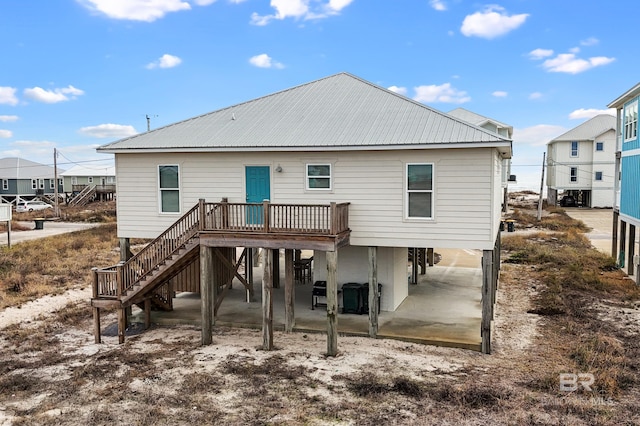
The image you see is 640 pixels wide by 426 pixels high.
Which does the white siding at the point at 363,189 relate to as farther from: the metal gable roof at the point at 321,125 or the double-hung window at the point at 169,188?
the metal gable roof at the point at 321,125

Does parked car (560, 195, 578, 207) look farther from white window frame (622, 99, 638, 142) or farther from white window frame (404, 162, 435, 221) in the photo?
white window frame (404, 162, 435, 221)

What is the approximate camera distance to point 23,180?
242 feet

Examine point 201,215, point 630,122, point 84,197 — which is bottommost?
point 84,197

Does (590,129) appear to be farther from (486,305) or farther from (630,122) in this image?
(486,305)

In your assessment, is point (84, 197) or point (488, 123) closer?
point (488, 123)

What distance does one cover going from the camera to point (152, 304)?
17.9 m

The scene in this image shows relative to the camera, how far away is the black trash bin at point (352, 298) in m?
17.1

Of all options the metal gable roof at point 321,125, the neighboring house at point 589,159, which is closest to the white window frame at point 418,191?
the metal gable roof at point 321,125

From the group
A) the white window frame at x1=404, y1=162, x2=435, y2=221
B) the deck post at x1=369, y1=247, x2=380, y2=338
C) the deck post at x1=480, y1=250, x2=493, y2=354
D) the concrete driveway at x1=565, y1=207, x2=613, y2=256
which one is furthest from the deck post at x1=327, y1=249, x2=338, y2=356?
the concrete driveway at x1=565, y1=207, x2=613, y2=256

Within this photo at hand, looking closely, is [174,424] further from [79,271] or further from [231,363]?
[79,271]

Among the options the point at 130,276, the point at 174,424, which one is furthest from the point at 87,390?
the point at 130,276

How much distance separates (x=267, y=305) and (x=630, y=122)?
18.5 m

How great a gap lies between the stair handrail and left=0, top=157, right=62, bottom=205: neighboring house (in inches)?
2528

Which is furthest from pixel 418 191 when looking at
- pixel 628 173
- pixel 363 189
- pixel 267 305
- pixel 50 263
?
pixel 50 263
